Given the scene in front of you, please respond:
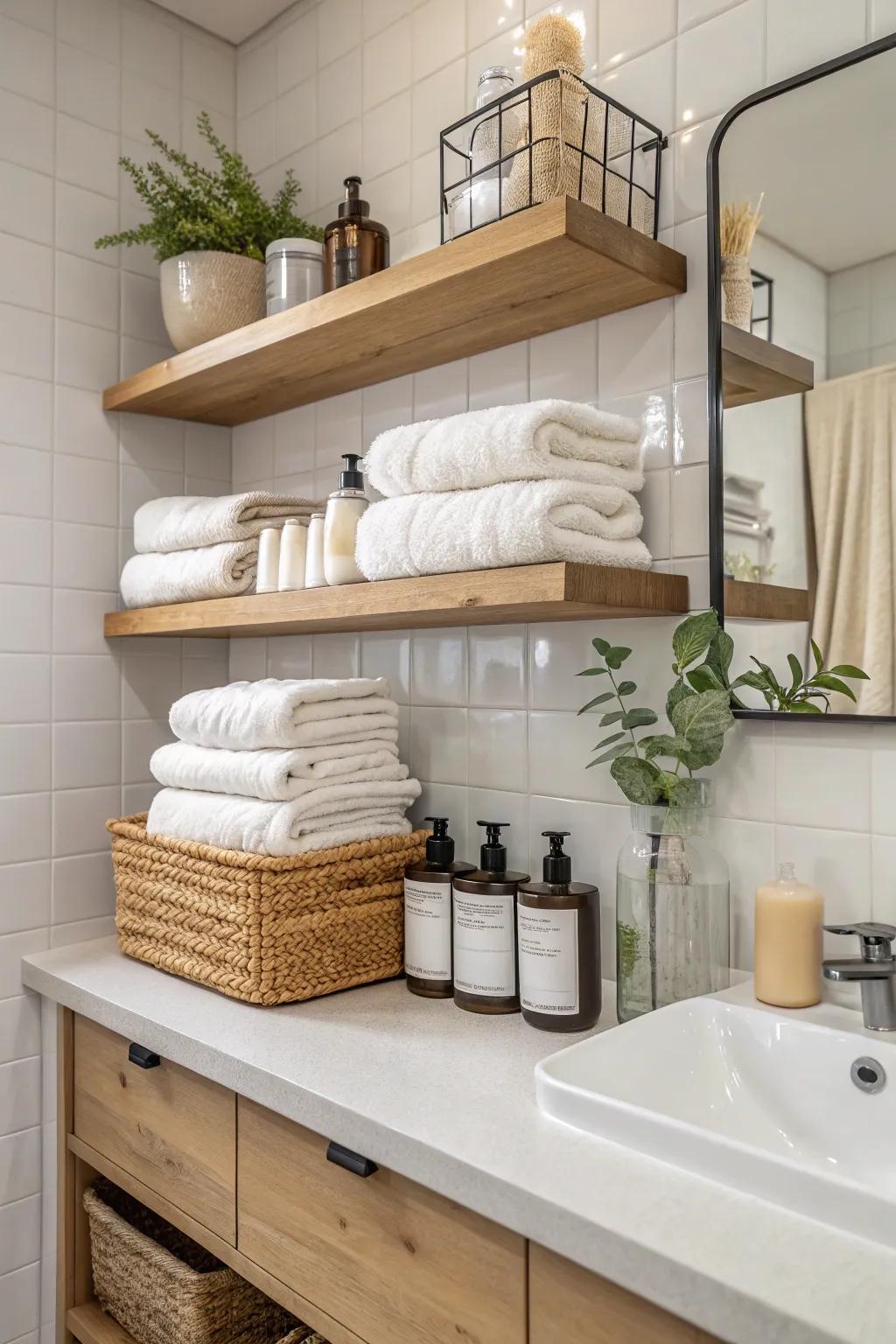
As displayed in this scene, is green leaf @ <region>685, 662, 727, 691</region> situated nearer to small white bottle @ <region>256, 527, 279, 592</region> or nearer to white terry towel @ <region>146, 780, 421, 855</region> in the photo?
white terry towel @ <region>146, 780, 421, 855</region>

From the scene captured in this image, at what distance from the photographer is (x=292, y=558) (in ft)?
4.74

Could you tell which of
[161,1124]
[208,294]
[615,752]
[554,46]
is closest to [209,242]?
[208,294]

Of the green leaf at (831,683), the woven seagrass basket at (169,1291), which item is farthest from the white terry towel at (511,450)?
the woven seagrass basket at (169,1291)

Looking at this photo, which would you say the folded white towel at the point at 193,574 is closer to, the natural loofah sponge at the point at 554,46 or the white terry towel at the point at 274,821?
the white terry towel at the point at 274,821

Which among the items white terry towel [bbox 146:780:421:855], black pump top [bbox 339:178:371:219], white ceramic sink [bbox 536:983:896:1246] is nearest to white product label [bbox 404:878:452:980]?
white terry towel [bbox 146:780:421:855]

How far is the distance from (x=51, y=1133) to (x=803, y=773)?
4.23 feet

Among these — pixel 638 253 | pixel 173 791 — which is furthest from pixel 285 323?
pixel 173 791

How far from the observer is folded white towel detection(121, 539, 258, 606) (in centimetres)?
152

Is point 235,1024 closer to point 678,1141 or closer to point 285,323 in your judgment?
point 678,1141

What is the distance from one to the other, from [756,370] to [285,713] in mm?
709

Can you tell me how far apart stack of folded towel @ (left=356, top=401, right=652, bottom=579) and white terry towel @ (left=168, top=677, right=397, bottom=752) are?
203 millimetres

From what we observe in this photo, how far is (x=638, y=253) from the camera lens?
3.77ft

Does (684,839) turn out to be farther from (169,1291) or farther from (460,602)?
(169,1291)

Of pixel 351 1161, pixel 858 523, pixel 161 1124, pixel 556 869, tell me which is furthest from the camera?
pixel 161 1124
